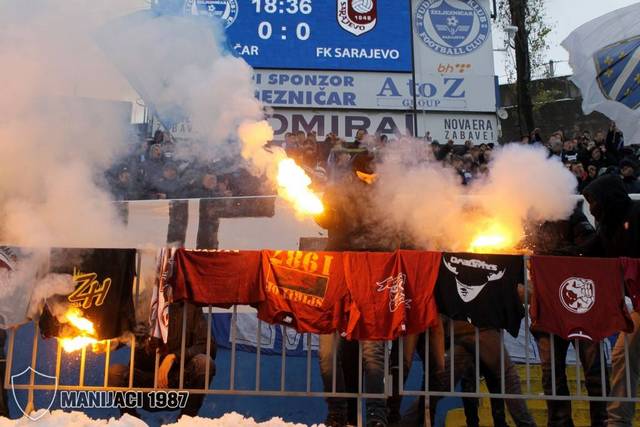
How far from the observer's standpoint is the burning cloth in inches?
198

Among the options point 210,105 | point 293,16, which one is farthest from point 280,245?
point 293,16

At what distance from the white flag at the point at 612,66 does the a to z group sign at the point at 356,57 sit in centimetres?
431

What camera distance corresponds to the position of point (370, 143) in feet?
25.1

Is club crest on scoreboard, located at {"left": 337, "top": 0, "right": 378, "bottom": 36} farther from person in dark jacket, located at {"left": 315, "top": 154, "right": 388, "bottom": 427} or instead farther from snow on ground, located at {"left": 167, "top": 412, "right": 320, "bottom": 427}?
snow on ground, located at {"left": 167, "top": 412, "right": 320, "bottom": 427}

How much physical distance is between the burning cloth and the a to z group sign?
800cm

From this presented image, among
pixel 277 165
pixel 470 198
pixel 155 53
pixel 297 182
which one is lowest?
pixel 470 198

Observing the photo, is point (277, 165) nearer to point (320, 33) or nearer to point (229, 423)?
point (229, 423)

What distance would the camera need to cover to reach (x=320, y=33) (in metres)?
12.9

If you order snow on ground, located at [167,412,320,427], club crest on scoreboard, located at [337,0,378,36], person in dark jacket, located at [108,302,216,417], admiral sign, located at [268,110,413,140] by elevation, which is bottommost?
snow on ground, located at [167,412,320,427]

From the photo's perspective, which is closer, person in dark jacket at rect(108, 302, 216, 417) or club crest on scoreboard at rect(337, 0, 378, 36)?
person in dark jacket at rect(108, 302, 216, 417)

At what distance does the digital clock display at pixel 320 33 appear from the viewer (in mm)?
12727

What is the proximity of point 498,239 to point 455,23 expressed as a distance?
8.26 m

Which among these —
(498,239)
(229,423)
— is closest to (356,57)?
(498,239)

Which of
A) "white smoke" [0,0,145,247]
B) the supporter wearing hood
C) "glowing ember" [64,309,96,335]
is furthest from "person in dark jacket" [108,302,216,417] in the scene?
the supporter wearing hood
